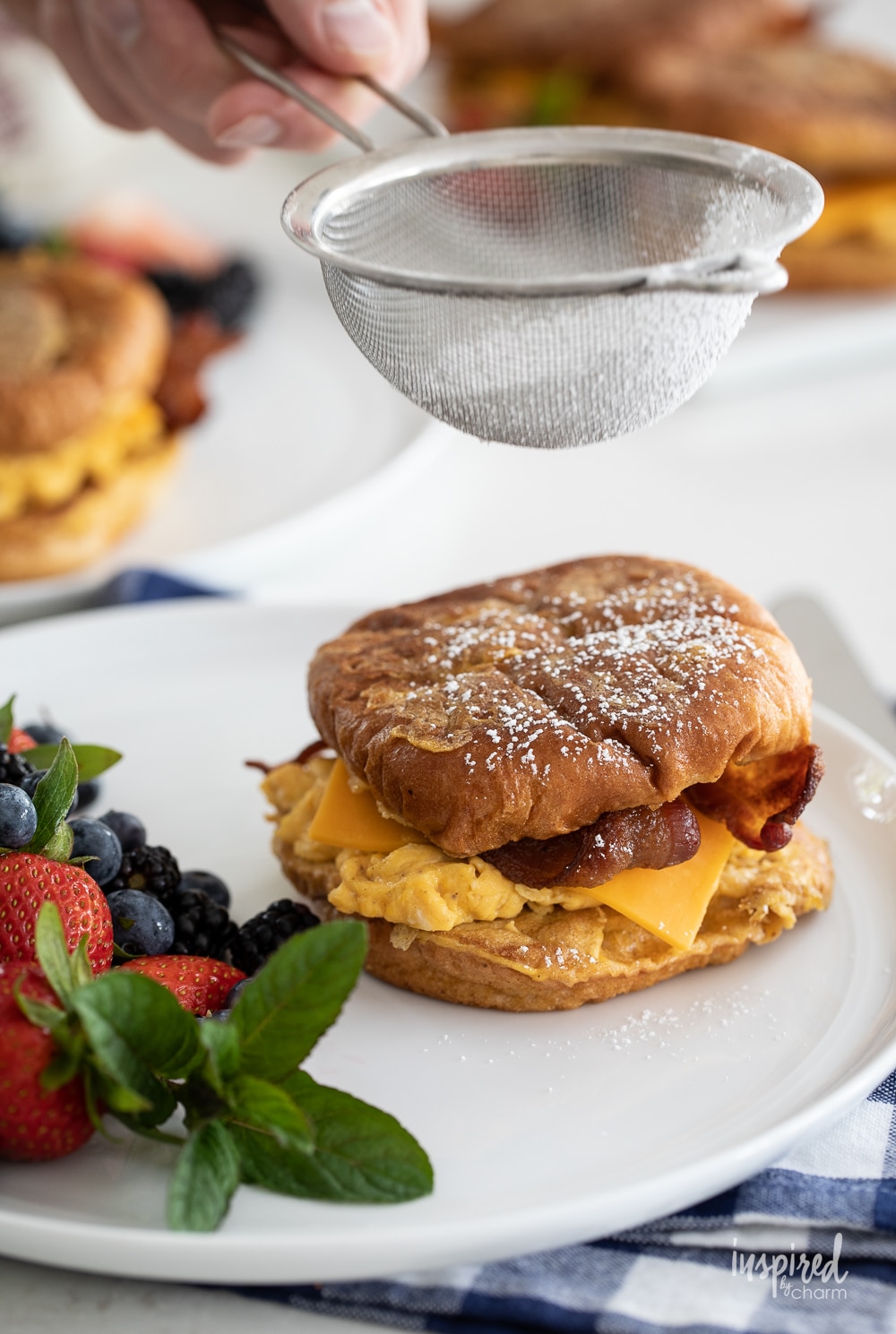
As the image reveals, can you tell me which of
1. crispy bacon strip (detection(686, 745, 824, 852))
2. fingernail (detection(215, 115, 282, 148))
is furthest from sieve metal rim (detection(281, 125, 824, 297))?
crispy bacon strip (detection(686, 745, 824, 852))

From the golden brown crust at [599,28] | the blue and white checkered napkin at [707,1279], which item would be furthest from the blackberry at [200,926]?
the golden brown crust at [599,28]

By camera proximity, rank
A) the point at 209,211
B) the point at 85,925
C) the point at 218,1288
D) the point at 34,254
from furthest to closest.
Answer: the point at 209,211 < the point at 34,254 < the point at 85,925 < the point at 218,1288

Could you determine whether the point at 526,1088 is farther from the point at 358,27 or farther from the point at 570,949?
the point at 358,27

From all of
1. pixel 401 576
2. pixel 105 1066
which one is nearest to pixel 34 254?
pixel 401 576

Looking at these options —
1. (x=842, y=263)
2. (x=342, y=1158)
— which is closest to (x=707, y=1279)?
(x=342, y=1158)

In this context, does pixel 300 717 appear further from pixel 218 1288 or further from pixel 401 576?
pixel 218 1288

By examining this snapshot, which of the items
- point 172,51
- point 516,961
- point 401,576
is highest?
point 172,51
